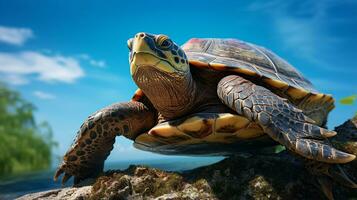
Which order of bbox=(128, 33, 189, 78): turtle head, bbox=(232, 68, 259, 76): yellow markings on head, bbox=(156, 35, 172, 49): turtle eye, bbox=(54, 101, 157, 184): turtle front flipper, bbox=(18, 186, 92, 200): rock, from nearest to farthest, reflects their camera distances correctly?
bbox=(18, 186, 92, 200): rock
bbox=(128, 33, 189, 78): turtle head
bbox=(156, 35, 172, 49): turtle eye
bbox=(232, 68, 259, 76): yellow markings on head
bbox=(54, 101, 157, 184): turtle front flipper

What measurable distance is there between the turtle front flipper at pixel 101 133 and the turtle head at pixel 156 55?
0.69 metres

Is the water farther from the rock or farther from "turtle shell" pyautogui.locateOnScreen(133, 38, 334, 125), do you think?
"turtle shell" pyautogui.locateOnScreen(133, 38, 334, 125)

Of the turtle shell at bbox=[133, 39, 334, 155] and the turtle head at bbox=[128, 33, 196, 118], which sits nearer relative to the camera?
the turtle head at bbox=[128, 33, 196, 118]

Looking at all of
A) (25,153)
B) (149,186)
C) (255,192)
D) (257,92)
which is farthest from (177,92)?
(25,153)

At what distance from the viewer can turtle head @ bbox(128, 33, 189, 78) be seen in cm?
338

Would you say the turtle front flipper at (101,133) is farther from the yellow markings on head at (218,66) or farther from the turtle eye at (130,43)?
the yellow markings on head at (218,66)

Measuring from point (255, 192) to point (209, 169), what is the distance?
1.77 feet

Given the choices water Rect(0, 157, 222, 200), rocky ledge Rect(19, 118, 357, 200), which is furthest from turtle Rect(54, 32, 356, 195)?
water Rect(0, 157, 222, 200)

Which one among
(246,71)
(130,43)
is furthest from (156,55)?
(246,71)

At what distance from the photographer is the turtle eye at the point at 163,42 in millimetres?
3513

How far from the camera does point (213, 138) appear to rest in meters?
3.83

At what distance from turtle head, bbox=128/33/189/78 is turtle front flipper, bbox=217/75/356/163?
0.75 metres

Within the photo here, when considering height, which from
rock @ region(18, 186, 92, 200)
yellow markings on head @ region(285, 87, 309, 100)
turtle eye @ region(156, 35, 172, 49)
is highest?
turtle eye @ region(156, 35, 172, 49)

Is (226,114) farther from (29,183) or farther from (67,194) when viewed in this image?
(29,183)
